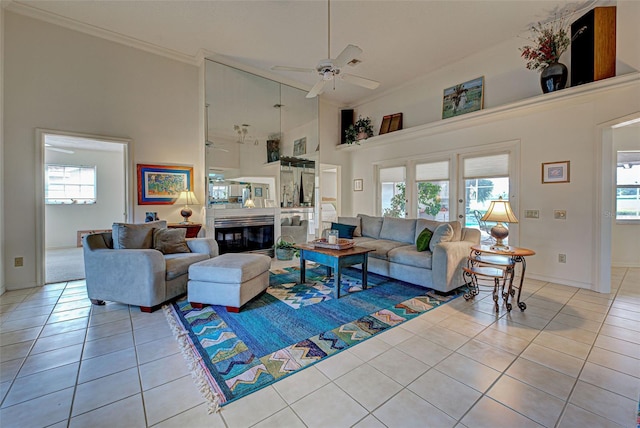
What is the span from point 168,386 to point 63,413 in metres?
0.51

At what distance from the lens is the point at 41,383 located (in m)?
1.73

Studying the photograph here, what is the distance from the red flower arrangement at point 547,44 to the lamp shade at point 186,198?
18.2ft

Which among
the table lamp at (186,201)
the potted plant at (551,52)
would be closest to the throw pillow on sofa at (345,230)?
the table lamp at (186,201)

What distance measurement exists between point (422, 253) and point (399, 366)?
1965 millimetres

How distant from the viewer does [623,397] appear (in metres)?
1.62

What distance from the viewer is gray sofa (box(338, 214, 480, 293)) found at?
3.29 metres

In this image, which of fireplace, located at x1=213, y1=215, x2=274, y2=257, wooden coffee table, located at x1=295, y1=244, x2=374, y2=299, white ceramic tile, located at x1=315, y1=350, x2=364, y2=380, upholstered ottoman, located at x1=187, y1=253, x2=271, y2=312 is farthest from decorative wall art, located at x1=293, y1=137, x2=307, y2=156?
white ceramic tile, located at x1=315, y1=350, x2=364, y2=380

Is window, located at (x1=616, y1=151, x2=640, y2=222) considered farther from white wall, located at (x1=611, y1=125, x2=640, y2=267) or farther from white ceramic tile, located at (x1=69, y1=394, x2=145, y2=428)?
white ceramic tile, located at (x1=69, y1=394, x2=145, y2=428)

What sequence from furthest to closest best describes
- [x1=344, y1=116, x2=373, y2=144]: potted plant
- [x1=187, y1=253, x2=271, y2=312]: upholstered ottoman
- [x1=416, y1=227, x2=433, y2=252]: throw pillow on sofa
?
[x1=344, y1=116, x2=373, y2=144]: potted plant, [x1=416, y1=227, x2=433, y2=252]: throw pillow on sofa, [x1=187, y1=253, x2=271, y2=312]: upholstered ottoman

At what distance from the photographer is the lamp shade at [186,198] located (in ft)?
15.2

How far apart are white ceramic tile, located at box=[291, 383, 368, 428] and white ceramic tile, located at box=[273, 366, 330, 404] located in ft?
0.14

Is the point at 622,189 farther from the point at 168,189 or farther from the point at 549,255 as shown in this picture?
the point at 168,189

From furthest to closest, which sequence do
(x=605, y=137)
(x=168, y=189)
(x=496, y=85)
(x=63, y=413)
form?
1. (x=168, y=189)
2. (x=496, y=85)
3. (x=605, y=137)
4. (x=63, y=413)

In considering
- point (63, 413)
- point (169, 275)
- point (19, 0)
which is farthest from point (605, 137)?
point (19, 0)
